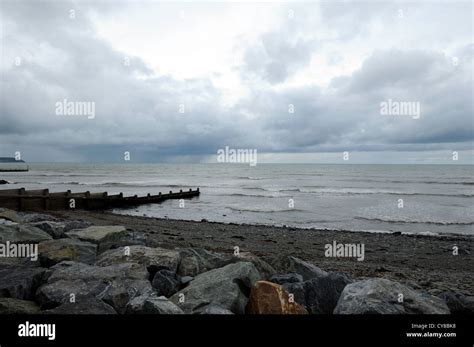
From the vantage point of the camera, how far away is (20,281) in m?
5.34

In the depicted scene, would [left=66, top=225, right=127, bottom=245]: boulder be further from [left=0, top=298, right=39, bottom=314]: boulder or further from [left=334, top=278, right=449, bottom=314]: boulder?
[left=334, top=278, right=449, bottom=314]: boulder

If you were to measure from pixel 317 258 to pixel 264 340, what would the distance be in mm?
8550

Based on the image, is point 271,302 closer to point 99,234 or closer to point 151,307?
point 151,307

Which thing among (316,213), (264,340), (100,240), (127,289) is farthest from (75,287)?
(316,213)

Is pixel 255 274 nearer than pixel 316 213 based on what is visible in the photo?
Yes

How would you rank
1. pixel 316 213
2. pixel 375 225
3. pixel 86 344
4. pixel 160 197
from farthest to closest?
pixel 160 197
pixel 316 213
pixel 375 225
pixel 86 344

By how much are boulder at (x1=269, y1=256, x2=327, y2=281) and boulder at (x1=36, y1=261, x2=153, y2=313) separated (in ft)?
10.4

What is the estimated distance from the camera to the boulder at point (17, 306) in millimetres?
4496

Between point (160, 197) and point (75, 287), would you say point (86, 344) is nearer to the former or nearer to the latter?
point (75, 287)

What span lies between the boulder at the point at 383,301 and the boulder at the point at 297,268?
79.2 inches

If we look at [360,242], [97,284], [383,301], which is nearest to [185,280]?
[97,284]

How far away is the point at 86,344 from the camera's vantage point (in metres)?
3.76

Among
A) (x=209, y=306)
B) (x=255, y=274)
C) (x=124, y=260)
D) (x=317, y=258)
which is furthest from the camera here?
(x=317, y=258)
